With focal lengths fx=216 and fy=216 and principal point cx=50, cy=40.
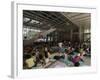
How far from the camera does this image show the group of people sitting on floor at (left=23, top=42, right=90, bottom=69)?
2.05 meters

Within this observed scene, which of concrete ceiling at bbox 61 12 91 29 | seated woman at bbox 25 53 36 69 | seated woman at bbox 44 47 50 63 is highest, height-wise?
concrete ceiling at bbox 61 12 91 29

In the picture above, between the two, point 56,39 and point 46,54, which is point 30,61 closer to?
point 46,54

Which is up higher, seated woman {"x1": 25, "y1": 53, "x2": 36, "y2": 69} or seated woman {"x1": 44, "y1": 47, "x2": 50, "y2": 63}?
seated woman {"x1": 44, "y1": 47, "x2": 50, "y2": 63}

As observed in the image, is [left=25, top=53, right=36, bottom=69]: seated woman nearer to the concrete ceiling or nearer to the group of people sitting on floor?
the group of people sitting on floor

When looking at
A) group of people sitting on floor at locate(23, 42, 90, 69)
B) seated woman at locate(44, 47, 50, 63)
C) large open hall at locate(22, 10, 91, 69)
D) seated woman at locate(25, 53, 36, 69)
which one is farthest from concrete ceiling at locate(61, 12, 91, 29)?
seated woman at locate(25, 53, 36, 69)

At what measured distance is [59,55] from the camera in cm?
216

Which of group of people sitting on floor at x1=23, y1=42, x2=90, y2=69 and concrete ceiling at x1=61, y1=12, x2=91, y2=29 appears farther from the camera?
concrete ceiling at x1=61, y1=12, x2=91, y2=29

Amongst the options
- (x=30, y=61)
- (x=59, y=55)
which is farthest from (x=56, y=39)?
(x=30, y=61)

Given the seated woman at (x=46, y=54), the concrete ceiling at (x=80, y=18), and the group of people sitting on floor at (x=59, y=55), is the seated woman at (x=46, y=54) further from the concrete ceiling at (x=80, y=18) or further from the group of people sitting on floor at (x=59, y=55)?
the concrete ceiling at (x=80, y=18)

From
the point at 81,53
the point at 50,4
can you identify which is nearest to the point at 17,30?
the point at 50,4

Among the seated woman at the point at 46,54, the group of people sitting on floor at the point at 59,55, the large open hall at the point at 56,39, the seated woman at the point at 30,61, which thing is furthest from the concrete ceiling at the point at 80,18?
the seated woman at the point at 30,61

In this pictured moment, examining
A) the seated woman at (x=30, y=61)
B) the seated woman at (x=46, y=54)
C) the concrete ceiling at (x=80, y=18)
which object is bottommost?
the seated woman at (x=30, y=61)

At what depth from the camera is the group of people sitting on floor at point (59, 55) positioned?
2.05m
